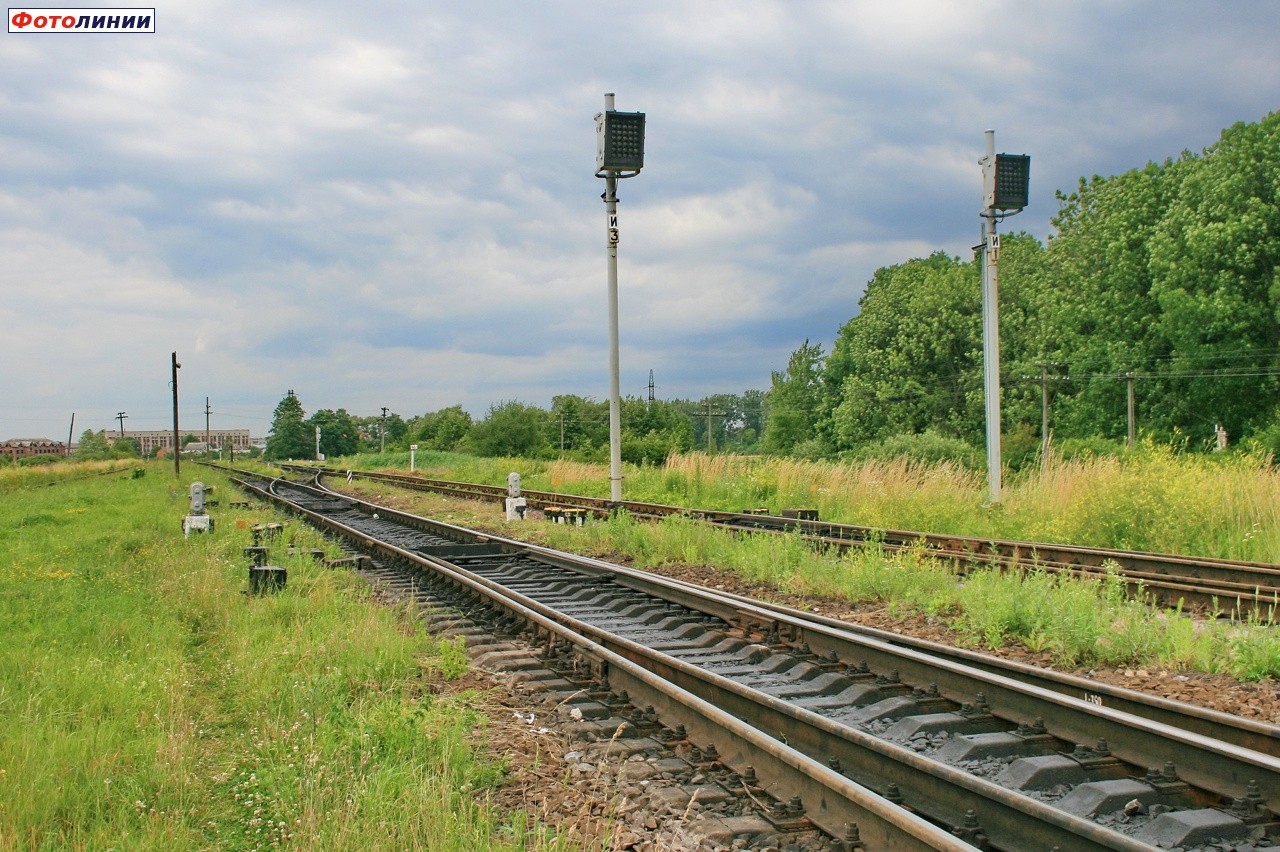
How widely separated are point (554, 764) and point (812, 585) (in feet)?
17.5

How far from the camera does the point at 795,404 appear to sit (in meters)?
78.2

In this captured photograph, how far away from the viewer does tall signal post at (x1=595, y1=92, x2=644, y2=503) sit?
18219mm

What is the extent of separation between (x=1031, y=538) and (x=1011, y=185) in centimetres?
681

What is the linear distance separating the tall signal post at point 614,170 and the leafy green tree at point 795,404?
54660 millimetres

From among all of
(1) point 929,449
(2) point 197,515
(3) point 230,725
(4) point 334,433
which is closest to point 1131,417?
(1) point 929,449

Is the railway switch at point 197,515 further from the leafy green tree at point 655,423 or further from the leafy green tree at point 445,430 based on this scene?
the leafy green tree at point 445,430

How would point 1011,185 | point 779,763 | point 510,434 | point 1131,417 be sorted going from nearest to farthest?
point 779,763
point 1011,185
point 1131,417
point 510,434

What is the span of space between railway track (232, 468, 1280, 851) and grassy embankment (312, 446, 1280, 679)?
1312 millimetres

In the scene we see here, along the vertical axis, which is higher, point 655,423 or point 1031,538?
point 655,423

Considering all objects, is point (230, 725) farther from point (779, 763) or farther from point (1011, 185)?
point (1011, 185)

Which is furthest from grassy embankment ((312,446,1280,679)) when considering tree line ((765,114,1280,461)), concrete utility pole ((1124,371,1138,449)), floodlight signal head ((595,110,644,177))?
concrete utility pole ((1124,371,1138,449))

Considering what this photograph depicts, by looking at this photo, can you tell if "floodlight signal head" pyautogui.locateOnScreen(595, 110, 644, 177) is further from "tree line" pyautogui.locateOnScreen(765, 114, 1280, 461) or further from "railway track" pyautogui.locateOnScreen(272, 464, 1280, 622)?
"tree line" pyautogui.locateOnScreen(765, 114, 1280, 461)

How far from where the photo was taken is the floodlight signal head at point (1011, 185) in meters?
17.0

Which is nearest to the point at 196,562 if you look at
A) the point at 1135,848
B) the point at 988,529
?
the point at 988,529
